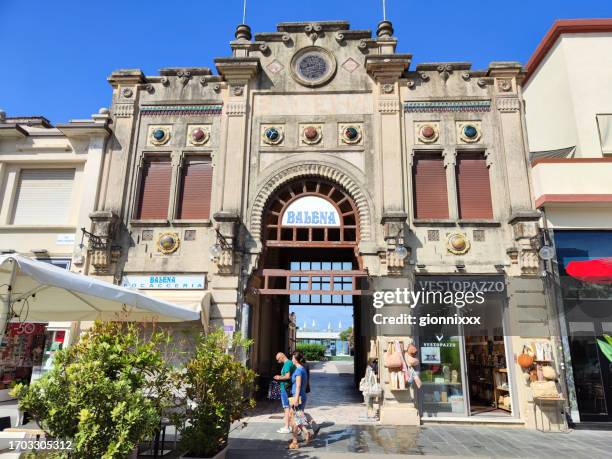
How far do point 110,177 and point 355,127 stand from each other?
8.09 m

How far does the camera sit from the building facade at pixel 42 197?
13258 millimetres

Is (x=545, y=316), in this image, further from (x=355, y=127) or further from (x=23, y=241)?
(x=23, y=241)

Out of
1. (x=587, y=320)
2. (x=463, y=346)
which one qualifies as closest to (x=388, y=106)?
(x=463, y=346)

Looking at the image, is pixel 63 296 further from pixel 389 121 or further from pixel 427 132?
pixel 427 132

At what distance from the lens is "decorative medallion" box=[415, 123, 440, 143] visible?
13281 mm

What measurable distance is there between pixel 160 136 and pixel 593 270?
13577mm

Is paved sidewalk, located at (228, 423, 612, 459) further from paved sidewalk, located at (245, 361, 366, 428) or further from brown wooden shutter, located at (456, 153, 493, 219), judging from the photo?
brown wooden shutter, located at (456, 153, 493, 219)

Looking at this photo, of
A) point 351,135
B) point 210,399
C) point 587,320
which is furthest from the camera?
point 351,135

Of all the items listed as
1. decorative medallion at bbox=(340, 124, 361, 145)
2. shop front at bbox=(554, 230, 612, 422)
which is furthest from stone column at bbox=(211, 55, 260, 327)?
shop front at bbox=(554, 230, 612, 422)

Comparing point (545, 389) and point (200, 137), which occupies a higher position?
point (200, 137)

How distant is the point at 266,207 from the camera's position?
43.2ft

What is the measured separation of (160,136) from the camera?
13883mm

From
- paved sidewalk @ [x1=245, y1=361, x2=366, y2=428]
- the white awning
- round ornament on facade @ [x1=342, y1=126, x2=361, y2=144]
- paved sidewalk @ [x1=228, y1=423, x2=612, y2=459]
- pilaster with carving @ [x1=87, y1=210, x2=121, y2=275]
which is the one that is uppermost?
round ornament on facade @ [x1=342, y1=126, x2=361, y2=144]

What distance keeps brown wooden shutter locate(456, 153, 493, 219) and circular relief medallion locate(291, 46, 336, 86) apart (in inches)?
203
